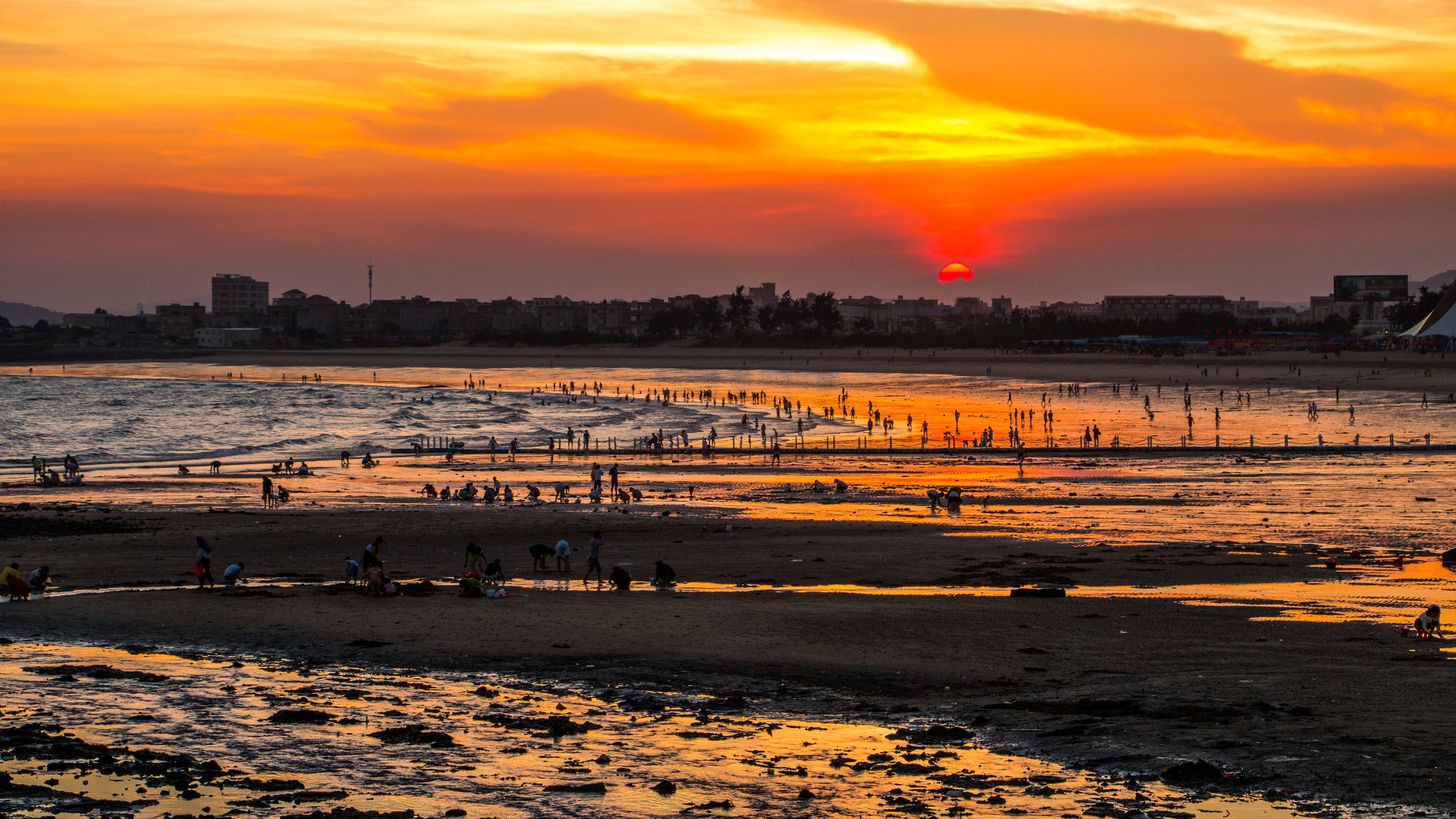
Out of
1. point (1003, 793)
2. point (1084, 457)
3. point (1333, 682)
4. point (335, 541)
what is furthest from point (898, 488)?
point (1003, 793)

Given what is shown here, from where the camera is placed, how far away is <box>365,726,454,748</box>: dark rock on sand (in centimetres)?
1266

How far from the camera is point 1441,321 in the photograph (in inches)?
5049

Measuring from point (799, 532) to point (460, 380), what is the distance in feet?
340

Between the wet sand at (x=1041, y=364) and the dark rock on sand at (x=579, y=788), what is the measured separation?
2869 inches

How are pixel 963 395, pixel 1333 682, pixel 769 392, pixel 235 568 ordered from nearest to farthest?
1. pixel 1333 682
2. pixel 235 568
3. pixel 963 395
4. pixel 769 392

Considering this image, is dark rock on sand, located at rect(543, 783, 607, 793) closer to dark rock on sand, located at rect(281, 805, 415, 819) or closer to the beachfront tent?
dark rock on sand, located at rect(281, 805, 415, 819)

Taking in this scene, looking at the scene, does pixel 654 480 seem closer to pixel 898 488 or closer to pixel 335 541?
pixel 898 488

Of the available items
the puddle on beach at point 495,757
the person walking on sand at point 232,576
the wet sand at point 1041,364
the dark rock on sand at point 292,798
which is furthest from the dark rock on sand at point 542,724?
the wet sand at point 1041,364

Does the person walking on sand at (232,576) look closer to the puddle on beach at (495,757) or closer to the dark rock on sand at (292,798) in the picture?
the puddle on beach at (495,757)

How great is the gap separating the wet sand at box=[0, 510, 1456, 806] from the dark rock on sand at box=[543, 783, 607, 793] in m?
3.54

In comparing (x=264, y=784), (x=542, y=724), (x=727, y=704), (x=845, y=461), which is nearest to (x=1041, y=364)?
(x=845, y=461)

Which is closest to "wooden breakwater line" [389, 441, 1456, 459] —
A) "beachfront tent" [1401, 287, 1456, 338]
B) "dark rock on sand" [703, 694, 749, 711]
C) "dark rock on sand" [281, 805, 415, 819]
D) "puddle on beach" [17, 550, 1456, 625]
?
"puddle on beach" [17, 550, 1456, 625]

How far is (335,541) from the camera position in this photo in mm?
27875

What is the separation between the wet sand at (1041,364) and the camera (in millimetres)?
91562
